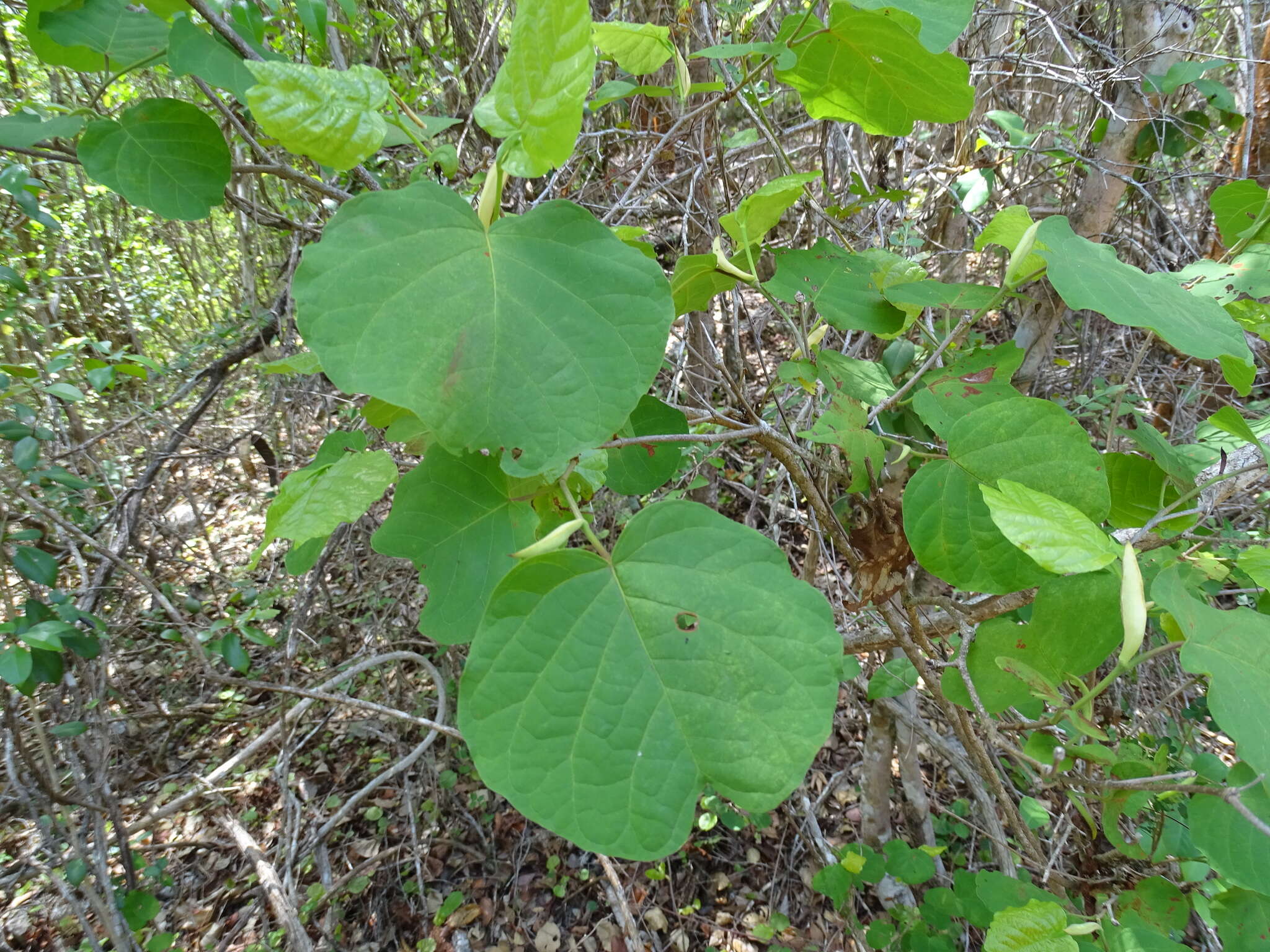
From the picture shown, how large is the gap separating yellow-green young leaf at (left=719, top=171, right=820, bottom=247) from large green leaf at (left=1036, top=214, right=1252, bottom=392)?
0.30m

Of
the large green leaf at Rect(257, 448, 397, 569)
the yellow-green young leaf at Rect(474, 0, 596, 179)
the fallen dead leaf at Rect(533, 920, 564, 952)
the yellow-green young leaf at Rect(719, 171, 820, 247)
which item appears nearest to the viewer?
the yellow-green young leaf at Rect(474, 0, 596, 179)

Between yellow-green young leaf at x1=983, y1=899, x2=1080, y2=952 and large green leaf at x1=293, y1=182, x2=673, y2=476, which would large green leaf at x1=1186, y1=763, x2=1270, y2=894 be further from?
large green leaf at x1=293, y1=182, x2=673, y2=476

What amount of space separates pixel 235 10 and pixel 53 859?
2110 mm

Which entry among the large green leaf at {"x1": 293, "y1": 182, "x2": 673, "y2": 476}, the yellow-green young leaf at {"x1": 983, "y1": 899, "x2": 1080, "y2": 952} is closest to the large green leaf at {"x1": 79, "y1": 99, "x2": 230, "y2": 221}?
the large green leaf at {"x1": 293, "y1": 182, "x2": 673, "y2": 476}

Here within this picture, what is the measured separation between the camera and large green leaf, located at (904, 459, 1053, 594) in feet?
2.56

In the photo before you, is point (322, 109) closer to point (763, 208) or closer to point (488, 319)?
point (488, 319)

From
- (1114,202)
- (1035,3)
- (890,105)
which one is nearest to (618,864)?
(890,105)

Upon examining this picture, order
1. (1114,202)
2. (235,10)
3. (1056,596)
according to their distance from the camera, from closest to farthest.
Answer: (1056,596), (235,10), (1114,202)

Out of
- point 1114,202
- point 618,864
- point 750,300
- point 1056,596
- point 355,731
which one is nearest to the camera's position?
point 1056,596

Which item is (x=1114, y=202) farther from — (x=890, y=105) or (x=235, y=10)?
(x=235, y=10)

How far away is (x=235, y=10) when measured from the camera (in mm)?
893

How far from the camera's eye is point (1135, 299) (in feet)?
2.30

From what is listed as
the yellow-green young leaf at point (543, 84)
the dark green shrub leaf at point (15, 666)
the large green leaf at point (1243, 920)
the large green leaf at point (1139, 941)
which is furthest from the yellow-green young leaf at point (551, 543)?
the dark green shrub leaf at point (15, 666)

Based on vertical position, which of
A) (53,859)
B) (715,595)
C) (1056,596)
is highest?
(715,595)
